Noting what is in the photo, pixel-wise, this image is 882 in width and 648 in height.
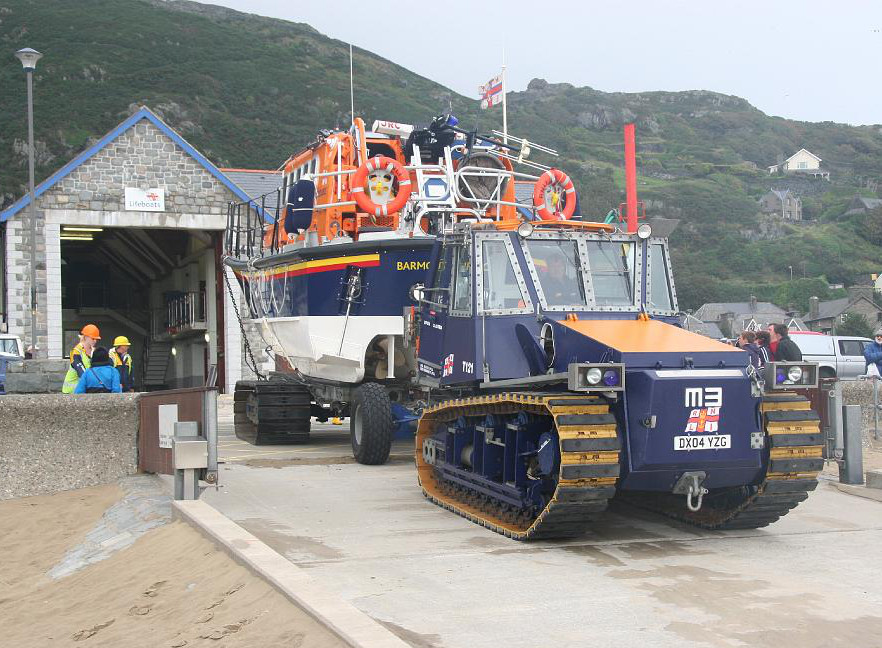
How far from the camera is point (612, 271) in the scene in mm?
10328

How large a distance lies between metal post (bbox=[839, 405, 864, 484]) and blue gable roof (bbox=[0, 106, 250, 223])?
1834 cm

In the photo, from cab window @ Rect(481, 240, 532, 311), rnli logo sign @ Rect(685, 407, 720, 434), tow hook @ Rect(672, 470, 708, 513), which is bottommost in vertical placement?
tow hook @ Rect(672, 470, 708, 513)

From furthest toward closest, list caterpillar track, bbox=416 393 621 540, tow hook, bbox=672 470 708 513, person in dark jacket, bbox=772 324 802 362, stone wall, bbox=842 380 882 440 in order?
stone wall, bbox=842 380 882 440 → person in dark jacket, bbox=772 324 802 362 → tow hook, bbox=672 470 708 513 → caterpillar track, bbox=416 393 621 540

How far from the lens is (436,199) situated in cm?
1458

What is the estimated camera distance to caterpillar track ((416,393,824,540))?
814cm

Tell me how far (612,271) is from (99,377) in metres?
6.00

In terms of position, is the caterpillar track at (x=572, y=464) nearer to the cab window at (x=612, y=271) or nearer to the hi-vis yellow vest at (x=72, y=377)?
the cab window at (x=612, y=271)

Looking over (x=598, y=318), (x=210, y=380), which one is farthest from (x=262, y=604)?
(x=598, y=318)

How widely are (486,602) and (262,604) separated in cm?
137

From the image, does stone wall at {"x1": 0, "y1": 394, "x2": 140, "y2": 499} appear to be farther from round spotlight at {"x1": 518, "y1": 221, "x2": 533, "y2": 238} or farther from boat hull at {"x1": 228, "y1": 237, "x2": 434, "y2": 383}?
round spotlight at {"x1": 518, "y1": 221, "x2": 533, "y2": 238}

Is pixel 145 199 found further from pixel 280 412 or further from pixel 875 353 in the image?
pixel 875 353

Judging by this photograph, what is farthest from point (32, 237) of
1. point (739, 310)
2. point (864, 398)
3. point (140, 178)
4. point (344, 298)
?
point (739, 310)

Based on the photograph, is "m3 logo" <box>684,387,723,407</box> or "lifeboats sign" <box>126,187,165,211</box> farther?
"lifeboats sign" <box>126,187,165,211</box>

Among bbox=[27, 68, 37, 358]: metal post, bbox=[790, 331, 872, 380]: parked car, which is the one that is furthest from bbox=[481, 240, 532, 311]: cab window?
bbox=[790, 331, 872, 380]: parked car
